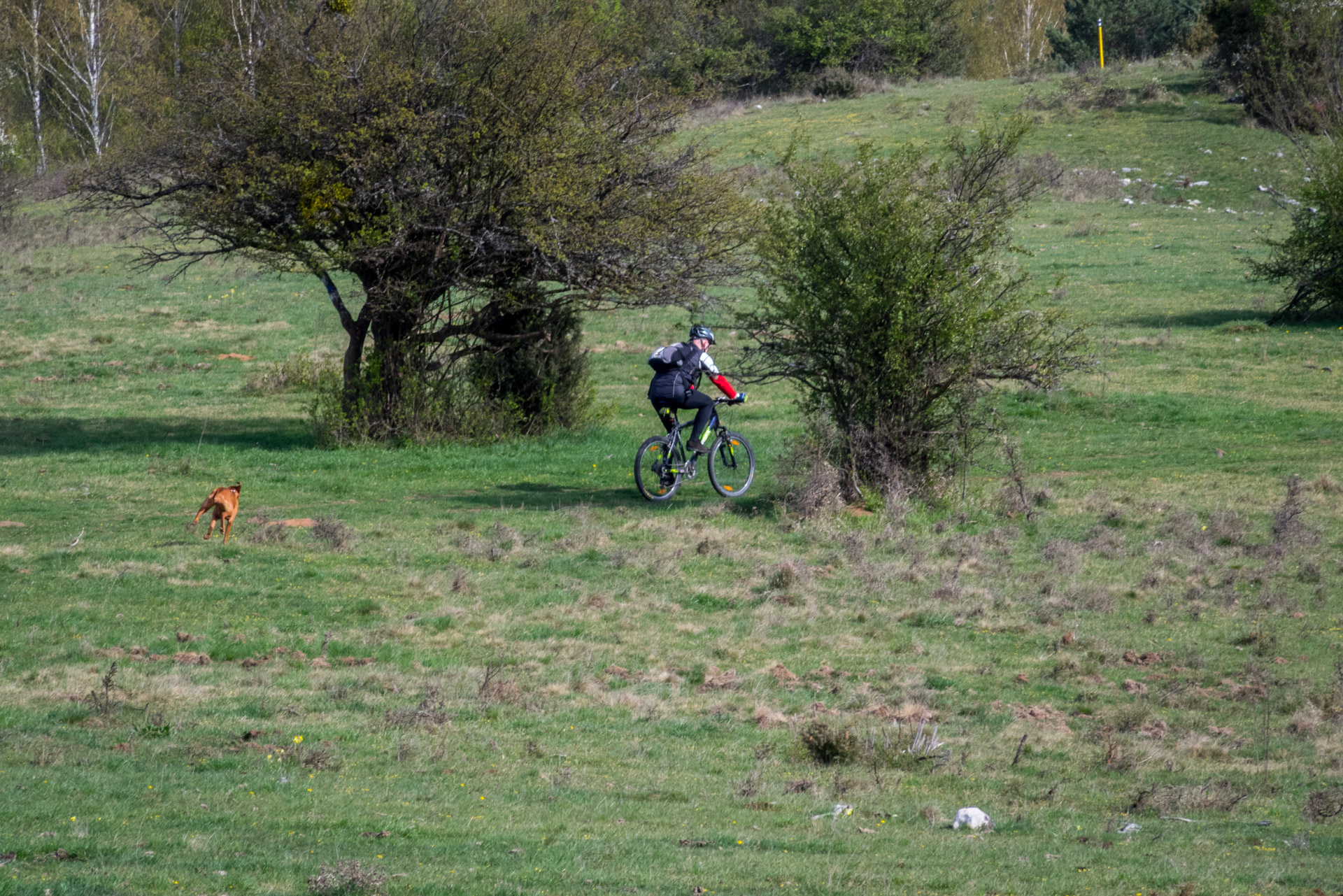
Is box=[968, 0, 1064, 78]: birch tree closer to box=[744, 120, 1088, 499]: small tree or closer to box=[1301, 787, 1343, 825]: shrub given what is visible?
box=[744, 120, 1088, 499]: small tree

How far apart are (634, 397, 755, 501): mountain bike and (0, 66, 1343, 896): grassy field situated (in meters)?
0.49

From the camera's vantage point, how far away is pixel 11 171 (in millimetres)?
50812

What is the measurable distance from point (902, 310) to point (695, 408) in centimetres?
300

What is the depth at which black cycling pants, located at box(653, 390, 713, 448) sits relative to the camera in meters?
17.2

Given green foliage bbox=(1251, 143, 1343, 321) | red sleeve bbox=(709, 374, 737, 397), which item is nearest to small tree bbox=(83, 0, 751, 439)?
red sleeve bbox=(709, 374, 737, 397)

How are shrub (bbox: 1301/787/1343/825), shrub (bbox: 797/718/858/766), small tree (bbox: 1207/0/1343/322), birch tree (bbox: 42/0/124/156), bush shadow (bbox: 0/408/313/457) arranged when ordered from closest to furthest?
shrub (bbox: 1301/787/1343/825)
shrub (bbox: 797/718/858/766)
bush shadow (bbox: 0/408/313/457)
small tree (bbox: 1207/0/1343/322)
birch tree (bbox: 42/0/124/156)

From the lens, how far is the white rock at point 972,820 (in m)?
7.60

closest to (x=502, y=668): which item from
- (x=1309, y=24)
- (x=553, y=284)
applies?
(x=553, y=284)

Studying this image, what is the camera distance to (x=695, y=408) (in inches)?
679

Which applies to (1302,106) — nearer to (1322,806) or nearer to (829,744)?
(1322,806)

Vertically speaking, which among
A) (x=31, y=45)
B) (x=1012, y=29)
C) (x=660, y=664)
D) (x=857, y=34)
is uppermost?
(x=1012, y=29)

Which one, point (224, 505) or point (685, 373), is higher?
point (685, 373)

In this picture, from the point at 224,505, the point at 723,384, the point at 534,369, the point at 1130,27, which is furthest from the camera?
the point at 1130,27

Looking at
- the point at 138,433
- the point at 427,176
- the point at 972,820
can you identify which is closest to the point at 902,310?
the point at 427,176
